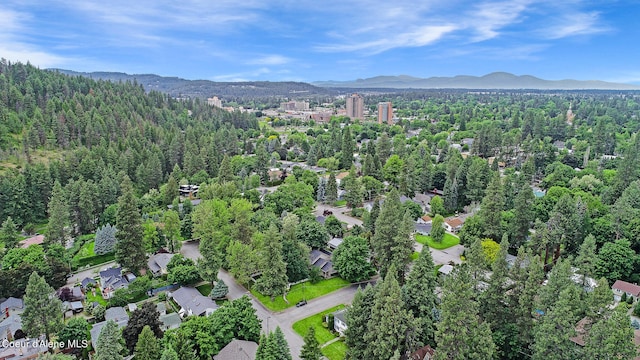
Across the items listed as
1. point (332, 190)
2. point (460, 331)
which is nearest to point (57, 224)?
point (332, 190)

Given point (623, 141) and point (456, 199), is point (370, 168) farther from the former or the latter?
point (623, 141)

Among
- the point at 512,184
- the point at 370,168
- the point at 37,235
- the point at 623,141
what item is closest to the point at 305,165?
the point at 370,168

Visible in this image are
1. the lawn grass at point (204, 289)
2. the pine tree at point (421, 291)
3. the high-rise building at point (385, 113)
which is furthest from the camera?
the high-rise building at point (385, 113)

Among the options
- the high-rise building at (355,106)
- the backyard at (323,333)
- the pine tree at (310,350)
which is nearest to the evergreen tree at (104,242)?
the backyard at (323,333)

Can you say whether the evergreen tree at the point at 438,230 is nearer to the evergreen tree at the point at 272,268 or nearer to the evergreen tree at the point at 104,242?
the evergreen tree at the point at 272,268

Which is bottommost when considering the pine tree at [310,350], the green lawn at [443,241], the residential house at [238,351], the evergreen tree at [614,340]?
the green lawn at [443,241]

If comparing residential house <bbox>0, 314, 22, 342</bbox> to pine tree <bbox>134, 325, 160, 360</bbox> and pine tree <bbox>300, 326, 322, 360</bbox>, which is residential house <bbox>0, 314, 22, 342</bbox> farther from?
pine tree <bbox>300, 326, 322, 360</bbox>
